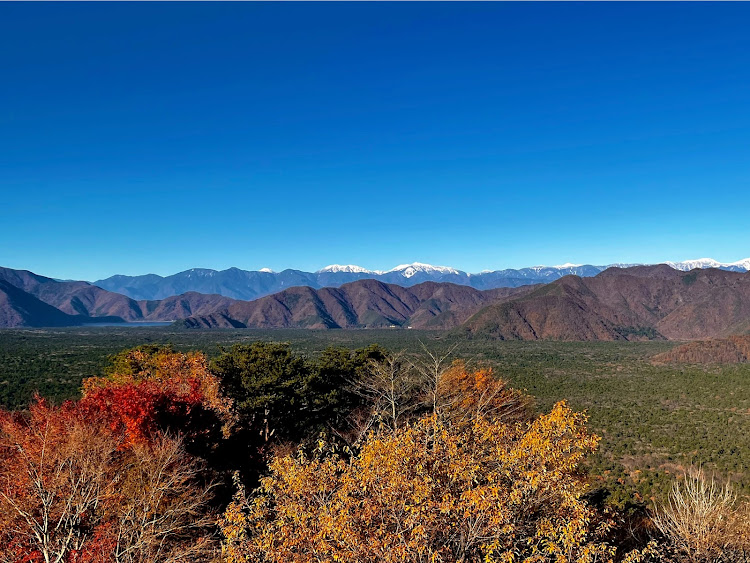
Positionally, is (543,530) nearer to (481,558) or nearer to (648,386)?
(481,558)

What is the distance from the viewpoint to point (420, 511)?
28.2ft

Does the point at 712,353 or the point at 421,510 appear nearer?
the point at 421,510

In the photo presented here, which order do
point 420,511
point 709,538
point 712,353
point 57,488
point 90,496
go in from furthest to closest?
point 712,353 < point 57,488 < point 90,496 < point 709,538 < point 420,511

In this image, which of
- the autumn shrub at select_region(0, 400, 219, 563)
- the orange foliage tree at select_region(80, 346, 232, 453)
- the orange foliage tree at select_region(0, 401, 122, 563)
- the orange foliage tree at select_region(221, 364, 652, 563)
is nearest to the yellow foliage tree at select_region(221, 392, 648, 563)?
the orange foliage tree at select_region(221, 364, 652, 563)

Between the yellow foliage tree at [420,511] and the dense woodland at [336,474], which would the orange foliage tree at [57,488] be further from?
the yellow foliage tree at [420,511]

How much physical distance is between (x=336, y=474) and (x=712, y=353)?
131850 millimetres

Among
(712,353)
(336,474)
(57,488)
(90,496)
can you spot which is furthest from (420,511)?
(712,353)

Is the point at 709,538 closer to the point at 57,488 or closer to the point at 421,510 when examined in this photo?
the point at 421,510

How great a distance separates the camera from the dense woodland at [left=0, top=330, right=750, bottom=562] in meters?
9.05

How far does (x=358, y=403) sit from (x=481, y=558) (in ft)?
95.2

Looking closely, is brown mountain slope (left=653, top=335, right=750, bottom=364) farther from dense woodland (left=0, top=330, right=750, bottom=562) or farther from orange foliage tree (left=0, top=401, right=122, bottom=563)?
orange foliage tree (left=0, top=401, right=122, bottom=563)

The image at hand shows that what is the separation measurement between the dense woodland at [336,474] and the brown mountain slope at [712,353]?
192 feet

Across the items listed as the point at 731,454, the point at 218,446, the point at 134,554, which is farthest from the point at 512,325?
the point at 134,554

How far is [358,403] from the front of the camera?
37.8 m
